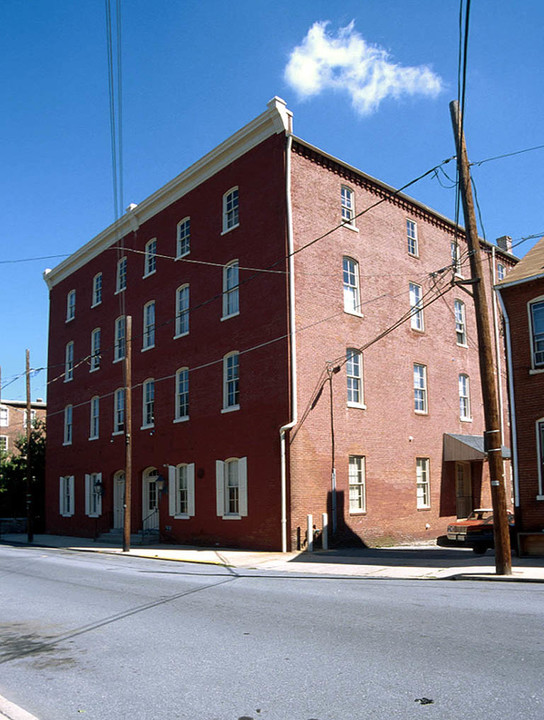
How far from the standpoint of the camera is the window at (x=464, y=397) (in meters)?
29.5

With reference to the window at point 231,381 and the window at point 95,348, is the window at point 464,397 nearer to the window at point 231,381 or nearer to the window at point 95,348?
the window at point 231,381

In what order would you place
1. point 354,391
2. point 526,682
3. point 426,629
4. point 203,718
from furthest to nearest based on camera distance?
point 354,391, point 426,629, point 526,682, point 203,718

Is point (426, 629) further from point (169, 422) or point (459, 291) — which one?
point (459, 291)

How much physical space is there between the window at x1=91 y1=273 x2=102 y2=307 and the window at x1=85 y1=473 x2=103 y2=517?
901 cm

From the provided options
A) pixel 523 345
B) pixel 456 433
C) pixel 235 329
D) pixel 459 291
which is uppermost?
pixel 459 291

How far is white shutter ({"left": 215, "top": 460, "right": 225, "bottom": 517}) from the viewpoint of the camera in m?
23.7

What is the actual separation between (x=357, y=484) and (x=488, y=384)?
1046 cm

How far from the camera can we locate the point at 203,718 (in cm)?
531

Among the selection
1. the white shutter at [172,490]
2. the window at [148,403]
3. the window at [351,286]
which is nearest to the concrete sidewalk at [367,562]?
the white shutter at [172,490]

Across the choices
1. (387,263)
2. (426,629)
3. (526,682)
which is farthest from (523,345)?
(526,682)

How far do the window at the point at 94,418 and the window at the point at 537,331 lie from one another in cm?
2242

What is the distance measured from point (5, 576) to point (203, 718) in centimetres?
1248

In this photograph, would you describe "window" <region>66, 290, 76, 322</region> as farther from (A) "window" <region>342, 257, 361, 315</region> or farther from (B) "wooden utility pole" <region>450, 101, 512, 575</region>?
(B) "wooden utility pole" <region>450, 101, 512, 575</region>

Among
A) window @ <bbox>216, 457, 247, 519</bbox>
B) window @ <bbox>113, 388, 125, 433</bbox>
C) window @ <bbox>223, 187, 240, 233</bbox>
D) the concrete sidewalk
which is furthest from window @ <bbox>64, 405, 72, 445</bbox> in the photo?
window @ <bbox>223, 187, 240, 233</bbox>
